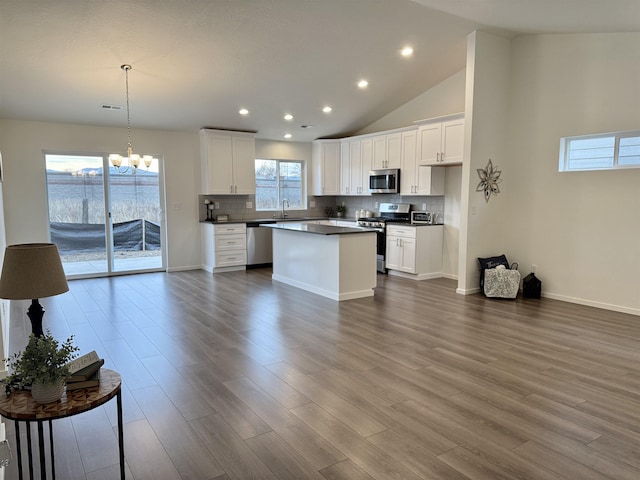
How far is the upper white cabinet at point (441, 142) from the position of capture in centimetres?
609

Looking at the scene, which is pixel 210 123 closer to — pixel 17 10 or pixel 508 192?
pixel 17 10

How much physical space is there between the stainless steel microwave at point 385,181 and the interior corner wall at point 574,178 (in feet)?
6.14

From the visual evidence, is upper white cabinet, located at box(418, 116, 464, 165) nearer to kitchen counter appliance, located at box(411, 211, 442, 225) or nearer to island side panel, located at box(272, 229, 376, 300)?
kitchen counter appliance, located at box(411, 211, 442, 225)

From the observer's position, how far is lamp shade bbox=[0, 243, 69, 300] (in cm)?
178

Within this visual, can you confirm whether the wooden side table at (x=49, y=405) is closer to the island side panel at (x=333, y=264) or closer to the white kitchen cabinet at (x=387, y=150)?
the island side panel at (x=333, y=264)

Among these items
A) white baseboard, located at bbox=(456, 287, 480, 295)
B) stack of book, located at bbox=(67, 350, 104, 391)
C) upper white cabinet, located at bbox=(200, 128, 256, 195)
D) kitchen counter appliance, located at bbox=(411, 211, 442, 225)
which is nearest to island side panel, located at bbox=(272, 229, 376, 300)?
white baseboard, located at bbox=(456, 287, 480, 295)

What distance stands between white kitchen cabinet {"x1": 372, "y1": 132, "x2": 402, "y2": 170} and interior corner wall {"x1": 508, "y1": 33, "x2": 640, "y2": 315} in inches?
74.6

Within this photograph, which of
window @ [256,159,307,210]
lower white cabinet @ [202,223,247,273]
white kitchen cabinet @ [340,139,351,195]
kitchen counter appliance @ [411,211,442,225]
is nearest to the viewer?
kitchen counter appliance @ [411,211,442,225]

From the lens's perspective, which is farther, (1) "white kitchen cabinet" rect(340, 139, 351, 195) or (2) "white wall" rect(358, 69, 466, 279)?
(1) "white kitchen cabinet" rect(340, 139, 351, 195)

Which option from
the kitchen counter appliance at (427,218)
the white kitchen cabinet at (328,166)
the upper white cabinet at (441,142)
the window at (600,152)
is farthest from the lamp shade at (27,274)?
the white kitchen cabinet at (328,166)

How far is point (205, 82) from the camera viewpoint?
5762mm

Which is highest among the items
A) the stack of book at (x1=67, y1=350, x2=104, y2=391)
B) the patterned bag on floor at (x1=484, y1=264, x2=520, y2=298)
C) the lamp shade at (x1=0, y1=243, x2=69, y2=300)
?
the lamp shade at (x1=0, y1=243, x2=69, y2=300)

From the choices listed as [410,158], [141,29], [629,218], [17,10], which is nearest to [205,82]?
[141,29]

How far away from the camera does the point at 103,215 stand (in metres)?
7.12
